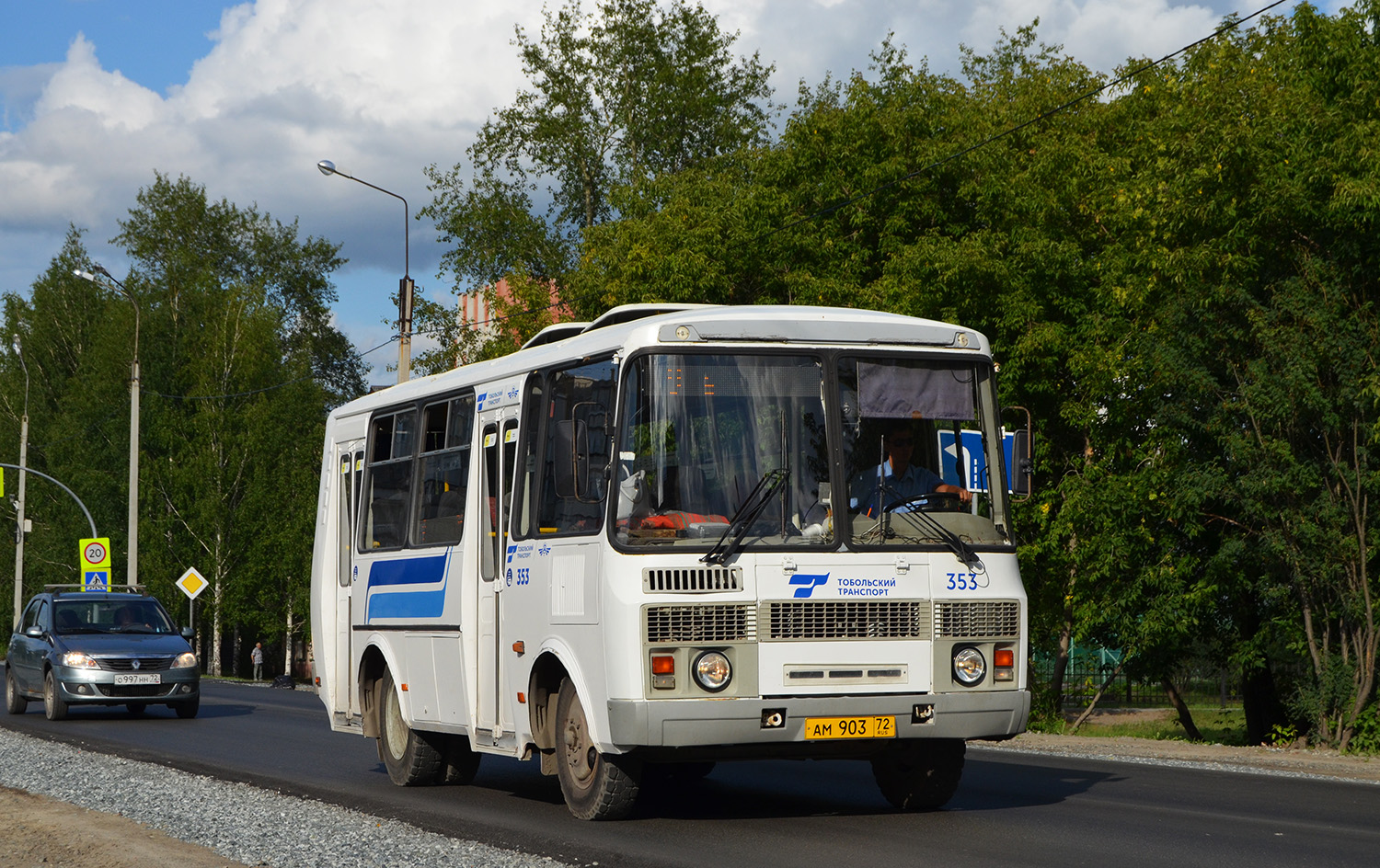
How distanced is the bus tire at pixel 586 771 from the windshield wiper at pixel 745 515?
4.57 ft

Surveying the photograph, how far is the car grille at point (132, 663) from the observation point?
23.8 m

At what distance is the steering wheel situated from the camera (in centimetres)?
1055

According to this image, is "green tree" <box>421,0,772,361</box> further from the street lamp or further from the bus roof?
the bus roof

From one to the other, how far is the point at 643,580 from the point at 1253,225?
13.5 meters

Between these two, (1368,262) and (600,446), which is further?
(1368,262)

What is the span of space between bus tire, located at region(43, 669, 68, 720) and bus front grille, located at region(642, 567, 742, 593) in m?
16.5

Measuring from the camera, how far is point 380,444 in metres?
14.6

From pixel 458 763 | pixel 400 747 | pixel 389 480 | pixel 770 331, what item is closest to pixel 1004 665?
pixel 770 331

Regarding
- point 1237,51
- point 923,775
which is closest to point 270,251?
point 1237,51

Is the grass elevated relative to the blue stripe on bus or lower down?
lower down

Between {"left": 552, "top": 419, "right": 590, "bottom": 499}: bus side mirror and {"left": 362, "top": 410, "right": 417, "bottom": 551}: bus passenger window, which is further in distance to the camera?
{"left": 362, "top": 410, "right": 417, "bottom": 551}: bus passenger window

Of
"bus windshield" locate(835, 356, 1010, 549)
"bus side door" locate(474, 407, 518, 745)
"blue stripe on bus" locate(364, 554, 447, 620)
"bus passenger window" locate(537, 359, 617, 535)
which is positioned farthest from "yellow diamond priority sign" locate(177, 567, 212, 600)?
"bus windshield" locate(835, 356, 1010, 549)

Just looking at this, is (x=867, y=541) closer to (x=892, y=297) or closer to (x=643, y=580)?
(x=643, y=580)

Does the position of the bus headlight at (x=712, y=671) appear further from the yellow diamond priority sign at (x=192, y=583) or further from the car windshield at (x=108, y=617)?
the yellow diamond priority sign at (x=192, y=583)
